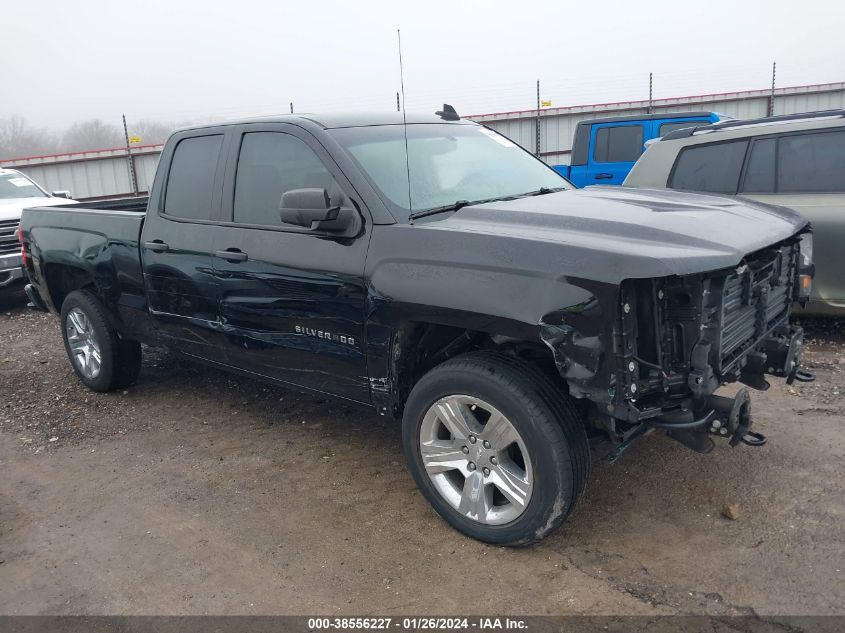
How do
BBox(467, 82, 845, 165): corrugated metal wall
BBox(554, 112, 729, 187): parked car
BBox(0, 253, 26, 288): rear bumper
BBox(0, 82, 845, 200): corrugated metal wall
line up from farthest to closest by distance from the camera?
BBox(0, 82, 845, 200): corrugated metal wall, BBox(467, 82, 845, 165): corrugated metal wall, BBox(554, 112, 729, 187): parked car, BBox(0, 253, 26, 288): rear bumper

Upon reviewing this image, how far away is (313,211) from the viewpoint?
131 inches

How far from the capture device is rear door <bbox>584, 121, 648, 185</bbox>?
10.9 metres

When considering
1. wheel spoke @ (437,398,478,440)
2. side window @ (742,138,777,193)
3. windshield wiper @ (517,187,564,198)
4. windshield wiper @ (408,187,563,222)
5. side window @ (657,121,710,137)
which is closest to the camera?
wheel spoke @ (437,398,478,440)

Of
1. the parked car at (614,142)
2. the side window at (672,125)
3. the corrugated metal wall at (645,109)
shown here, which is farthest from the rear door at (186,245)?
the corrugated metal wall at (645,109)

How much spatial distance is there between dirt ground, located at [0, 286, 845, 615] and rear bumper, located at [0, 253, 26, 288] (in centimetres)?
474

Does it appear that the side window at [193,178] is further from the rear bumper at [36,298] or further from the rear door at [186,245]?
the rear bumper at [36,298]

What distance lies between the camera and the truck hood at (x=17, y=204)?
30.9 feet

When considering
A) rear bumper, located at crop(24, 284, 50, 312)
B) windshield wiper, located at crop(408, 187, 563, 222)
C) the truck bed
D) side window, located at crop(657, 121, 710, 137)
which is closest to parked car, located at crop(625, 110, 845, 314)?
windshield wiper, located at crop(408, 187, 563, 222)

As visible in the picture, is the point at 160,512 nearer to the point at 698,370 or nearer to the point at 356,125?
the point at 356,125

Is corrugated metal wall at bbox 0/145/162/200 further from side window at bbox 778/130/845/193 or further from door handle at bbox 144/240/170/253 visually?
side window at bbox 778/130/845/193

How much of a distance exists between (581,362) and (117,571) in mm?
2231

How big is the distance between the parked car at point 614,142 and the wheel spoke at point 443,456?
27.7 ft

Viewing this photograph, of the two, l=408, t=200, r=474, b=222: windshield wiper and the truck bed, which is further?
the truck bed

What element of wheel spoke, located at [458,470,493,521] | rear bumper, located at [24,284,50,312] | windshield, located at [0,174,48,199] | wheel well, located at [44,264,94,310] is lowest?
wheel spoke, located at [458,470,493,521]
